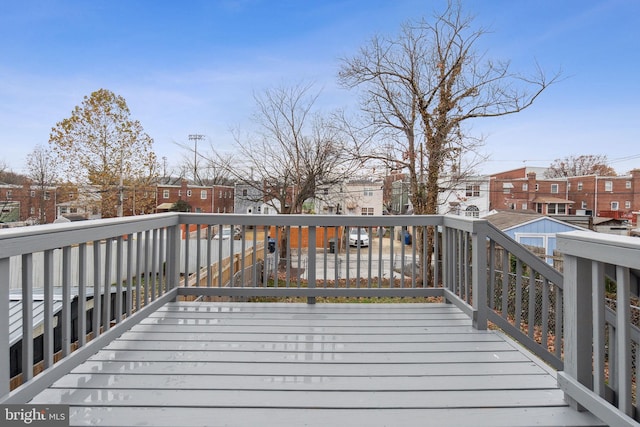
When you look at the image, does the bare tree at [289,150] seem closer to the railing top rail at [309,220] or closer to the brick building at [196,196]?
the railing top rail at [309,220]

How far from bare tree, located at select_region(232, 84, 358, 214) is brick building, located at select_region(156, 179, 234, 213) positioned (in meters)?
13.0

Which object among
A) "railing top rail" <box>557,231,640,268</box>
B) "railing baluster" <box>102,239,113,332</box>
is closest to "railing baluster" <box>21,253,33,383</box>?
"railing baluster" <box>102,239,113,332</box>

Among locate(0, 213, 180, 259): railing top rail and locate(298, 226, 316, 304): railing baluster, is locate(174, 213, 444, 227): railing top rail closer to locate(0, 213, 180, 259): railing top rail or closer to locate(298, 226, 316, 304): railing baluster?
locate(298, 226, 316, 304): railing baluster

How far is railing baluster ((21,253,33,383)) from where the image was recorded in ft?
5.16

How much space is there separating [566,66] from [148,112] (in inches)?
706

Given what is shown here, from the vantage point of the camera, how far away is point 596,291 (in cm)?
149

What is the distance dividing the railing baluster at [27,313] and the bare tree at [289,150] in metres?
10.8

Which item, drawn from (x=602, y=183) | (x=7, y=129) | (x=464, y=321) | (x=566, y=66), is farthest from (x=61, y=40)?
(x=602, y=183)

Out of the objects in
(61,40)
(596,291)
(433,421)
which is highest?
(61,40)

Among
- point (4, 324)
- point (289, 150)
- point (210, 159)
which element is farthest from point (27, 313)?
point (210, 159)

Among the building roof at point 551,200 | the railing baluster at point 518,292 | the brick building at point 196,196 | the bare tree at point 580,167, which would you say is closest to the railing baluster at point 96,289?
the railing baluster at point 518,292

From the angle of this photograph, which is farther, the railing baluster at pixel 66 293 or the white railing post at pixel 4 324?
the railing baluster at pixel 66 293

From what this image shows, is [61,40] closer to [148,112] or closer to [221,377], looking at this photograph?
[148,112]

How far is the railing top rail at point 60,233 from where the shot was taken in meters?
1.49
